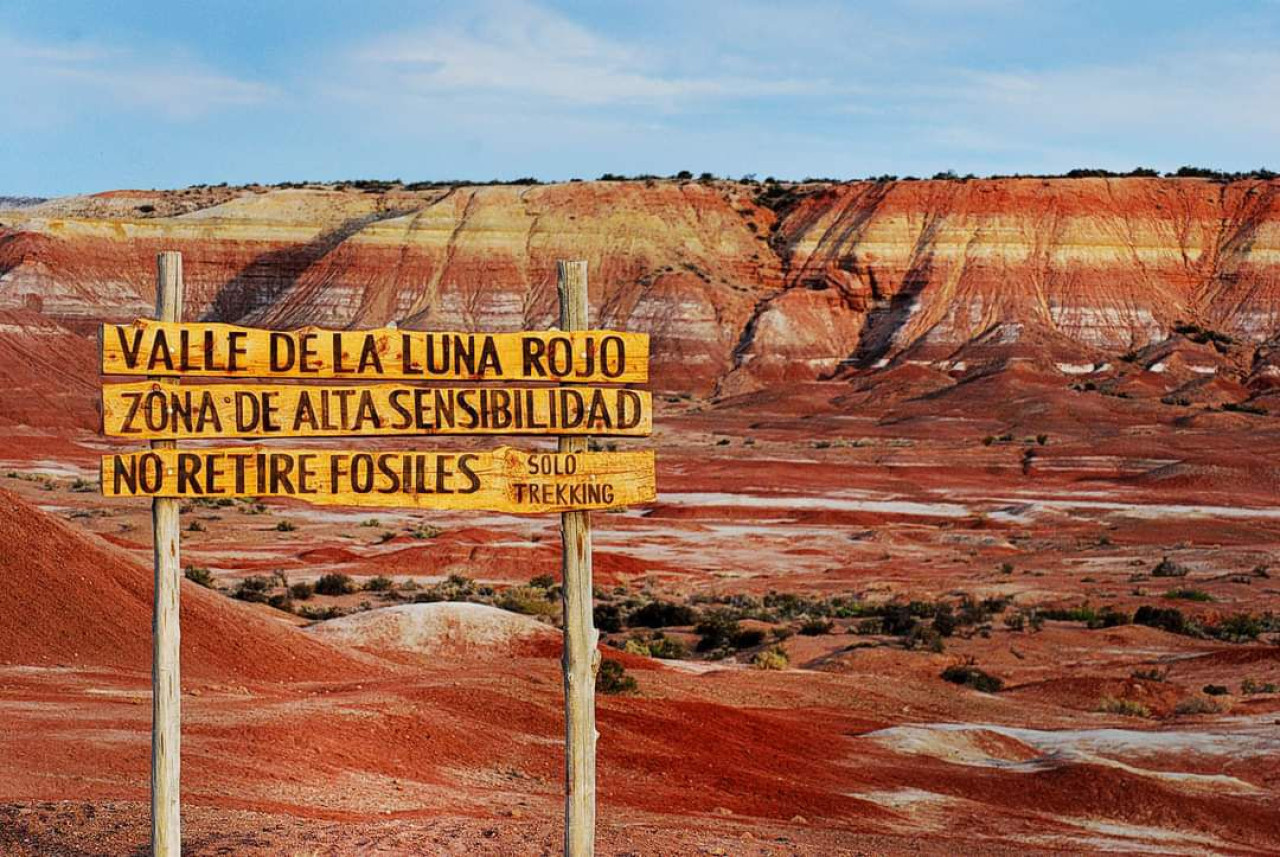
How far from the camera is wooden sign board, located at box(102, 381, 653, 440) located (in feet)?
23.9

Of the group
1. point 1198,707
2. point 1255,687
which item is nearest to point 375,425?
point 1198,707

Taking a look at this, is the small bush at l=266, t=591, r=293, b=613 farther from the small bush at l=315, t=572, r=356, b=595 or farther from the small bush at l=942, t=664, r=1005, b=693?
the small bush at l=942, t=664, r=1005, b=693

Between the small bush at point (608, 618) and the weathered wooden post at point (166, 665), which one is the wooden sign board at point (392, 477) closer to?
the weathered wooden post at point (166, 665)

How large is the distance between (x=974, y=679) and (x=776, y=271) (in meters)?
82.1

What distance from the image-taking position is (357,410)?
743cm

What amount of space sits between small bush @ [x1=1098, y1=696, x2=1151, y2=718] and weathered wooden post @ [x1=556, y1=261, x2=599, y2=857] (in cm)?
1384

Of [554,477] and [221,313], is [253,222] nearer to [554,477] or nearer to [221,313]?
[221,313]

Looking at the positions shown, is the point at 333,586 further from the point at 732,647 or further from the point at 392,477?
the point at 392,477

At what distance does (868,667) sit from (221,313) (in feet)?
284

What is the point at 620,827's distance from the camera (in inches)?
385

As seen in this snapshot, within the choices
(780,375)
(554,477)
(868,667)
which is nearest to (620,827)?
(554,477)

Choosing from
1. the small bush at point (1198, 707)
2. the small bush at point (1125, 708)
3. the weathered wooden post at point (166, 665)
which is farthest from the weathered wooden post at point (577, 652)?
the small bush at point (1198, 707)

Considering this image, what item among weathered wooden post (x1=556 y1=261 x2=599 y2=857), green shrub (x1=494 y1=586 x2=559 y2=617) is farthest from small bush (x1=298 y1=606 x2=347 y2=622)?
weathered wooden post (x1=556 y1=261 x2=599 y2=857)

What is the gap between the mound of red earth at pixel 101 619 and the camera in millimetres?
14422
